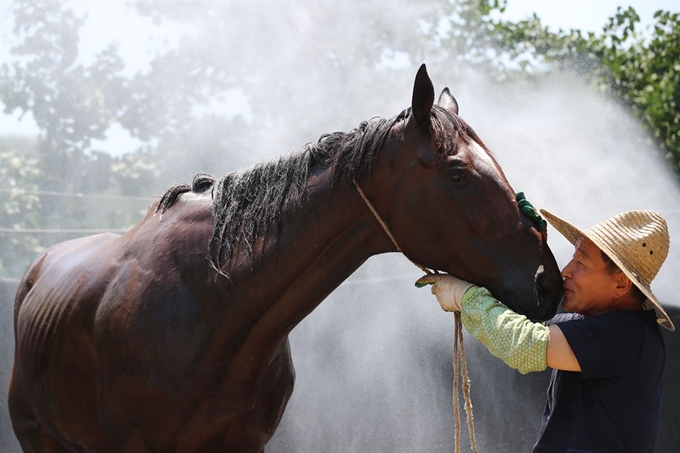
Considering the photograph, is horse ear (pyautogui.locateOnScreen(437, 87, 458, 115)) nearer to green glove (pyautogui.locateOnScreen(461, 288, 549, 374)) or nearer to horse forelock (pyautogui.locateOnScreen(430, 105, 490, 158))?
horse forelock (pyautogui.locateOnScreen(430, 105, 490, 158))

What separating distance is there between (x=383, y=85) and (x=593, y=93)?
5.52 feet

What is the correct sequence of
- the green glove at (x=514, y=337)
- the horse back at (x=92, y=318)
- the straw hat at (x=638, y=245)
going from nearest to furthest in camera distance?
the green glove at (x=514, y=337) → the straw hat at (x=638, y=245) → the horse back at (x=92, y=318)

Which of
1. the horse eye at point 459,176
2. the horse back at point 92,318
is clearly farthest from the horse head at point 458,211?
the horse back at point 92,318

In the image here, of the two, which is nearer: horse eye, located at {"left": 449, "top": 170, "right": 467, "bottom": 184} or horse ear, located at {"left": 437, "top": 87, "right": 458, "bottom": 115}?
horse eye, located at {"left": 449, "top": 170, "right": 467, "bottom": 184}

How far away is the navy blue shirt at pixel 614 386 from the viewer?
2.08m

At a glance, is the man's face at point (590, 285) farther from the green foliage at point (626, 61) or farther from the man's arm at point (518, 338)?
the green foliage at point (626, 61)

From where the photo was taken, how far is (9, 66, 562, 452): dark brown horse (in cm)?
223

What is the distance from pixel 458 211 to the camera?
2.24 meters

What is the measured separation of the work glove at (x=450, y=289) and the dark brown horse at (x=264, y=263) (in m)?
0.03

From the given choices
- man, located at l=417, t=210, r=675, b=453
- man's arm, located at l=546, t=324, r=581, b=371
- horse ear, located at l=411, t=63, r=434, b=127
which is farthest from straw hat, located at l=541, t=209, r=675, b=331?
horse ear, located at l=411, t=63, r=434, b=127

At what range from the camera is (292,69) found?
6457mm

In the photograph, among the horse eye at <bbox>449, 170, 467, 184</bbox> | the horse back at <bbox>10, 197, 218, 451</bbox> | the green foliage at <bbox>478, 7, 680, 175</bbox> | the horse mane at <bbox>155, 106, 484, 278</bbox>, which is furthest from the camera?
the green foliage at <bbox>478, 7, 680, 175</bbox>

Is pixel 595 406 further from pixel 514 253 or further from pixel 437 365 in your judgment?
pixel 437 365

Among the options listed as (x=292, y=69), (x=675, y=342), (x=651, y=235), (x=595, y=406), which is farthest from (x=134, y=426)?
(x=292, y=69)
